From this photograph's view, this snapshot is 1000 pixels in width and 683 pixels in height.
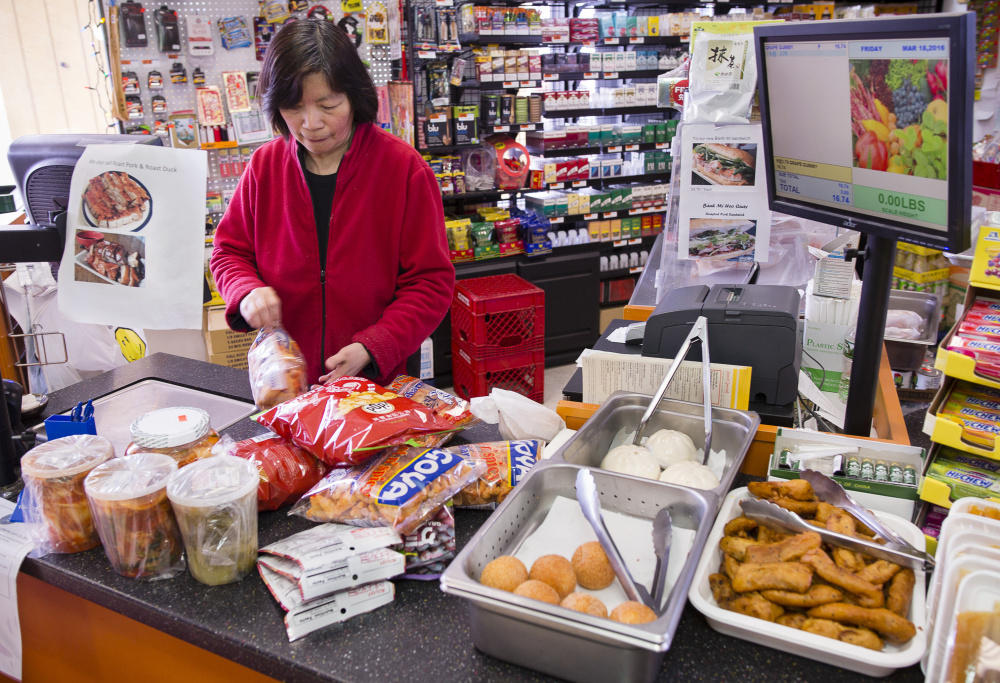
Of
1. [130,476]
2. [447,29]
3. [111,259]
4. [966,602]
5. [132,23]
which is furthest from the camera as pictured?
[447,29]

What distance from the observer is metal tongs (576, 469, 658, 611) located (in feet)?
3.43

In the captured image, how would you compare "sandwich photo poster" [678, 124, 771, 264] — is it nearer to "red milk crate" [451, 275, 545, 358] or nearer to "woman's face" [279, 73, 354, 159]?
"woman's face" [279, 73, 354, 159]

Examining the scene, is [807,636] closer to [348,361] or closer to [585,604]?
[585,604]

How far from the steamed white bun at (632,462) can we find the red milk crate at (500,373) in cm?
277

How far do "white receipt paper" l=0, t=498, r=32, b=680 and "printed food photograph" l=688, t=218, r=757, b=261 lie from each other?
190 centimetres

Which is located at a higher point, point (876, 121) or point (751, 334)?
point (876, 121)

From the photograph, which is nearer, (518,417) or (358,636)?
(358,636)

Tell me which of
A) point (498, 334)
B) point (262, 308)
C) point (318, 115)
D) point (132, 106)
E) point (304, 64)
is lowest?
point (498, 334)

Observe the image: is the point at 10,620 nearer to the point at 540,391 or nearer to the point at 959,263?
the point at 540,391

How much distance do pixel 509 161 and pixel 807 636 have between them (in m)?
4.33

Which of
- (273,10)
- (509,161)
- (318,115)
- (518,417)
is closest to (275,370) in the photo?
(518,417)

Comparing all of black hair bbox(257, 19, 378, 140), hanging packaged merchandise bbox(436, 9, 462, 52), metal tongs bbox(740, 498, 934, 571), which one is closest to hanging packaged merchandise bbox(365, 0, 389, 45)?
hanging packaged merchandise bbox(436, 9, 462, 52)

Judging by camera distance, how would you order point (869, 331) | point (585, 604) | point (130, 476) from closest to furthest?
point (585, 604)
point (130, 476)
point (869, 331)

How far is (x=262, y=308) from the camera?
180 cm
